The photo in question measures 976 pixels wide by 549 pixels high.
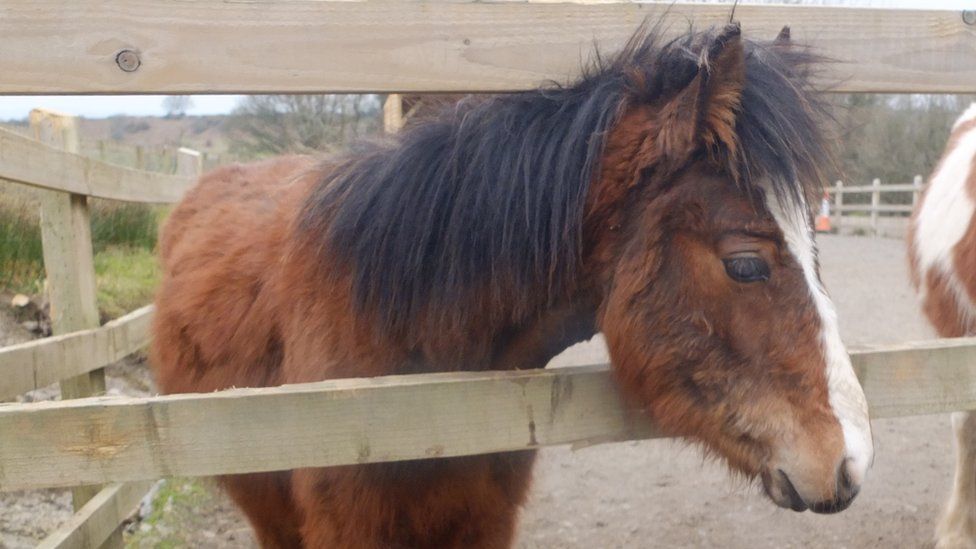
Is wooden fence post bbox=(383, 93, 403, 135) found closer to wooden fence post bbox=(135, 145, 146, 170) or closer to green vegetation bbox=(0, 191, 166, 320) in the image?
green vegetation bbox=(0, 191, 166, 320)

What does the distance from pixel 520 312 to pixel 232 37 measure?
0.97m

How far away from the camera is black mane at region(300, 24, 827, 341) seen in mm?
2023

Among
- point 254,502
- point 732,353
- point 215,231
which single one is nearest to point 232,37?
point 732,353

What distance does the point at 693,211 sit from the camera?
1996 mm

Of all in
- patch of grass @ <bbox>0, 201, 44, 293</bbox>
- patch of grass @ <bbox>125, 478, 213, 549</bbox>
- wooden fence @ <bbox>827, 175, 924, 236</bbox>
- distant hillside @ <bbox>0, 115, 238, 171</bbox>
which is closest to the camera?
patch of grass @ <bbox>125, 478, 213, 549</bbox>

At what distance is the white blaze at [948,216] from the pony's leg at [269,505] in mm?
3443

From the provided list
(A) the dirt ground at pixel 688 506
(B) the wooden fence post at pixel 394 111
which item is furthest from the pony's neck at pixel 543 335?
(A) the dirt ground at pixel 688 506

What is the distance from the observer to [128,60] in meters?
1.77

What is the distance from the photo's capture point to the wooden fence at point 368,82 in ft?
5.40

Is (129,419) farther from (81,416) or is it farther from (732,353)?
(732,353)

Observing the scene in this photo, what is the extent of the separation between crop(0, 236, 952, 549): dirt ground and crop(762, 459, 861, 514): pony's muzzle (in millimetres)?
2082

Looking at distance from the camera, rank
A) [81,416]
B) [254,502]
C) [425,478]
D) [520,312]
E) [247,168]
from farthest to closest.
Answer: [247,168] < [254,502] < [425,478] < [520,312] < [81,416]

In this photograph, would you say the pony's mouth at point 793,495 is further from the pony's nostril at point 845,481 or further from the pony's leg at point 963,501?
the pony's leg at point 963,501

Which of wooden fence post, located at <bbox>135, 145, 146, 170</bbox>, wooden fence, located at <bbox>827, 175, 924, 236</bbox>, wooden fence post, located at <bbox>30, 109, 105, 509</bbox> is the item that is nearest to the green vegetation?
wooden fence post, located at <bbox>30, 109, 105, 509</bbox>
